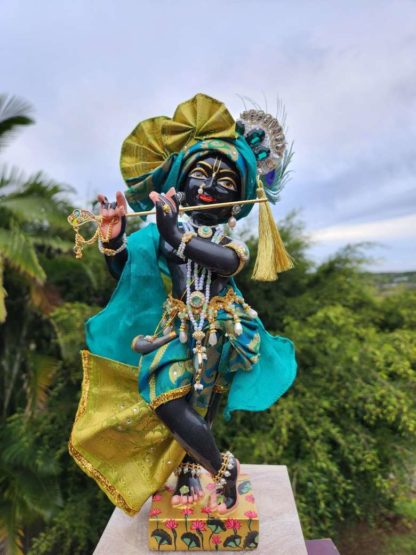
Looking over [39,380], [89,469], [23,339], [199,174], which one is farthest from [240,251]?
[23,339]

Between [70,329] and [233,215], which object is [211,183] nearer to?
[233,215]

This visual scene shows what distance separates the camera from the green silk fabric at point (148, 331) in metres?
1.86

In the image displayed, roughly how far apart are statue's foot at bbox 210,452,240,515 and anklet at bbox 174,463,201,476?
174 mm

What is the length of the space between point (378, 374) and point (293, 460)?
1067 mm

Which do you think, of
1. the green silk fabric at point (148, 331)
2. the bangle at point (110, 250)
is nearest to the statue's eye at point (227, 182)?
the green silk fabric at point (148, 331)

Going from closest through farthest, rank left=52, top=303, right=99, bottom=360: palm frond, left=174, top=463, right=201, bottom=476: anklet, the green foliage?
left=174, top=463, right=201, bottom=476: anklet < the green foliage < left=52, top=303, right=99, bottom=360: palm frond

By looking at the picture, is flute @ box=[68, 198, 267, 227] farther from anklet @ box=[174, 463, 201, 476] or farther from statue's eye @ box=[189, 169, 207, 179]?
anklet @ box=[174, 463, 201, 476]

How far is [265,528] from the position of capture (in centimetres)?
188

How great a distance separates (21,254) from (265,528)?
9.31ft

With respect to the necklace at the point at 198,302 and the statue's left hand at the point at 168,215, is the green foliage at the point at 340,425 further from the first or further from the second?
the statue's left hand at the point at 168,215

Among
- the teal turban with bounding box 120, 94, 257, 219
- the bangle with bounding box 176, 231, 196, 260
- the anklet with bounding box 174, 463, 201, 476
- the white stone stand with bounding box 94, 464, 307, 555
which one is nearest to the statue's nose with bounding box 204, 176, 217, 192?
the teal turban with bounding box 120, 94, 257, 219

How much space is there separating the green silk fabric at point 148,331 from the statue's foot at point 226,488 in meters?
0.20

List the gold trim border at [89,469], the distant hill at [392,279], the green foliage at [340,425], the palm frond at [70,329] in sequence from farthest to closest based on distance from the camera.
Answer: the distant hill at [392,279], the palm frond at [70,329], the green foliage at [340,425], the gold trim border at [89,469]

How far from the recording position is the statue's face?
176cm
